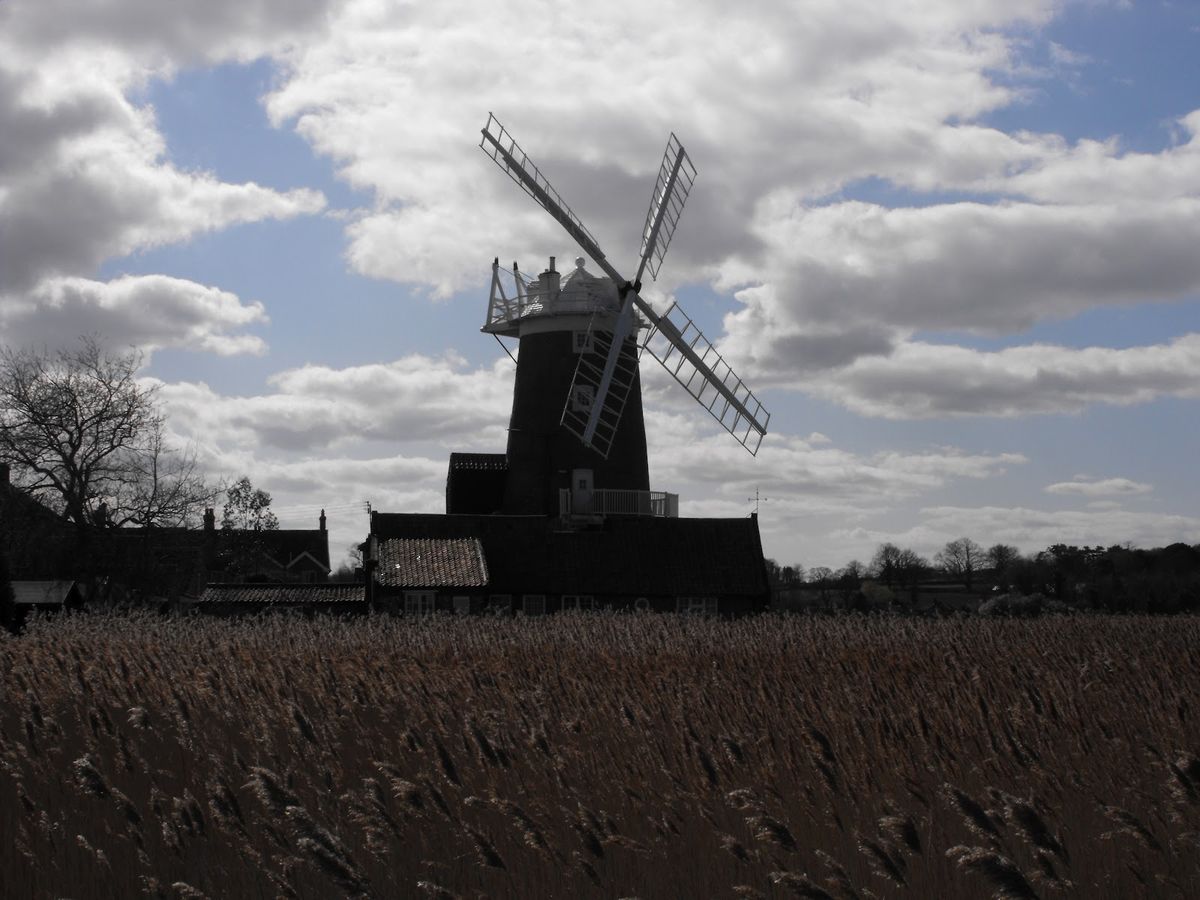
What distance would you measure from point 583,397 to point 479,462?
26.3 feet

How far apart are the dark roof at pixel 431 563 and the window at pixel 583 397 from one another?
4652mm

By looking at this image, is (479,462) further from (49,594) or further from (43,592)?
(43,592)

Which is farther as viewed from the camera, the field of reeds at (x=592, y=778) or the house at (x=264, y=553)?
the house at (x=264, y=553)

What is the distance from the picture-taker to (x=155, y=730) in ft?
25.3

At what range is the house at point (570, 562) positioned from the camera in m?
36.5

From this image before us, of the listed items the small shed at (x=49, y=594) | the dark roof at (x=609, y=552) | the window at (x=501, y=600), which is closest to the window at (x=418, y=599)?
the window at (x=501, y=600)

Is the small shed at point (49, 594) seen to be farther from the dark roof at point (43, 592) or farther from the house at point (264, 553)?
the house at point (264, 553)

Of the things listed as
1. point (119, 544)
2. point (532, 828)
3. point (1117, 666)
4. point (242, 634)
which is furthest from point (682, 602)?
point (532, 828)

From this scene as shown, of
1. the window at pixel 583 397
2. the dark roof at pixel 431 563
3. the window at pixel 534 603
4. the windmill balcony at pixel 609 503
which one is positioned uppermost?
the window at pixel 583 397

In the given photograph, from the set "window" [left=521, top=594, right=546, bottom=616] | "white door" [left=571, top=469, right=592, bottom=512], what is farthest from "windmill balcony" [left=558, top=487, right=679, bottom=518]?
"window" [left=521, top=594, right=546, bottom=616]

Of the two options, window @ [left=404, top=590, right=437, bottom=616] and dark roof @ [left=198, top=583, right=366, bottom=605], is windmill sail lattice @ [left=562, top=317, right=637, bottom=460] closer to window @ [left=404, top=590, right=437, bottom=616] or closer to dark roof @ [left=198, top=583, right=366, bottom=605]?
window @ [left=404, top=590, right=437, bottom=616]

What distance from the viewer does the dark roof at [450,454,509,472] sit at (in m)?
43.8

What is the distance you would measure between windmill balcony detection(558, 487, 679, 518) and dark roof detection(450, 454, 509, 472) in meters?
5.39

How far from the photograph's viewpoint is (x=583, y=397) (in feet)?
123
